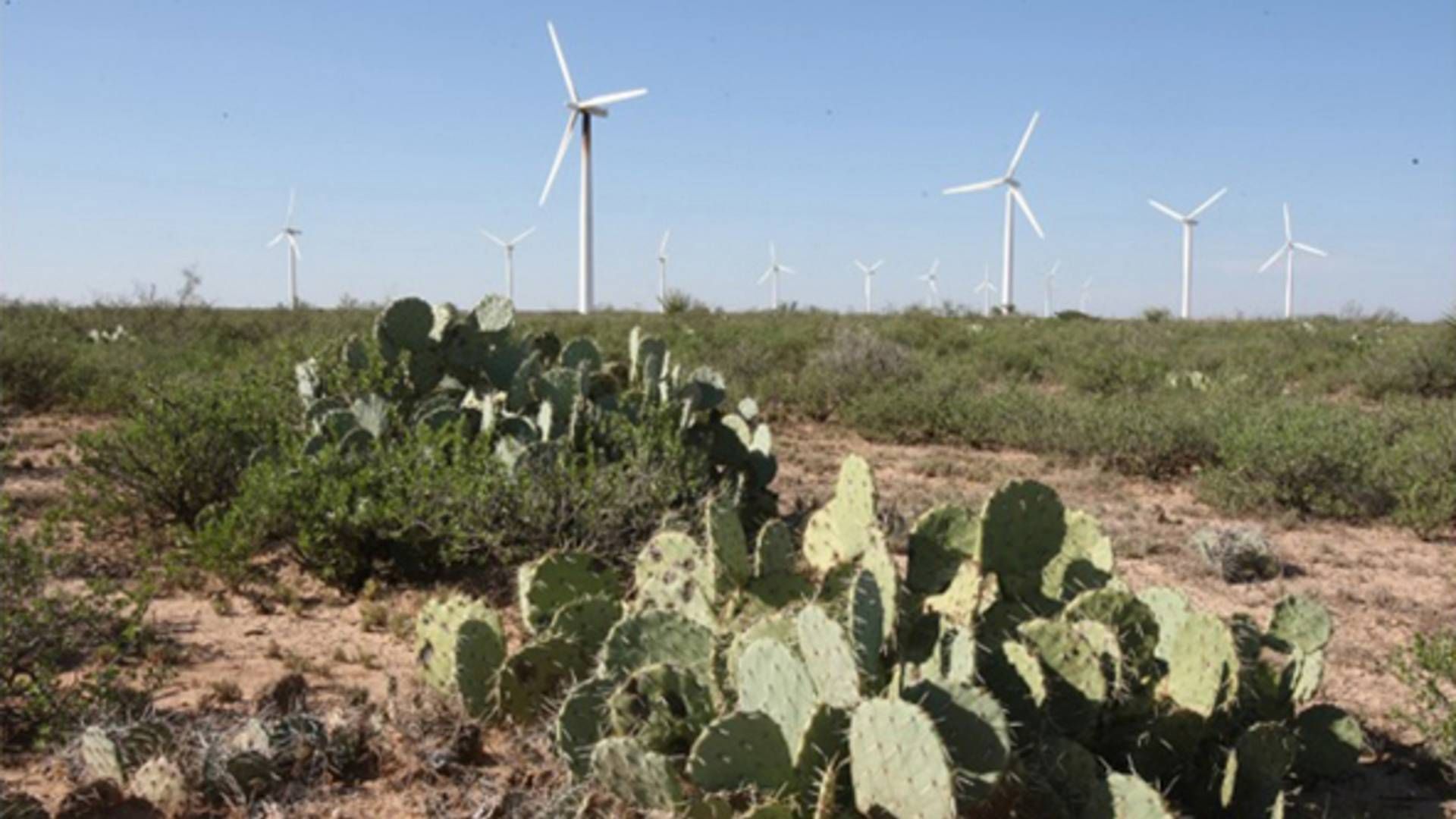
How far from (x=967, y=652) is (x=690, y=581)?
1.17 m

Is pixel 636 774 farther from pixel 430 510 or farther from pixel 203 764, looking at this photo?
pixel 430 510

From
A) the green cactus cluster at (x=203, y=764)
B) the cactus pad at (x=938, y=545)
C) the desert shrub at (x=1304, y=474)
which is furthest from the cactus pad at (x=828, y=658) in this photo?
the desert shrub at (x=1304, y=474)

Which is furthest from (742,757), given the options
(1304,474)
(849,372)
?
(849,372)

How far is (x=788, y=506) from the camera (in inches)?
303

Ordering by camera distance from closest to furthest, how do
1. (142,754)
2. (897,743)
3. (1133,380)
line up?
(897,743) → (142,754) → (1133,380)

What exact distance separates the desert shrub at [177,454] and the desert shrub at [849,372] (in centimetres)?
711

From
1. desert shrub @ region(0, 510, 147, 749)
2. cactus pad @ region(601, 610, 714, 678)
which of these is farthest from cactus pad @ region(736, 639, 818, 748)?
desert shrub @ region(0, 510, 147, 749)

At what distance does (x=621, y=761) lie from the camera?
2.95 meters

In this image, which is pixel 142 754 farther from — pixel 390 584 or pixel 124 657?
pixel 390 584

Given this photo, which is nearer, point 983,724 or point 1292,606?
point 983,724

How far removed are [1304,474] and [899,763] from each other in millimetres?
6425

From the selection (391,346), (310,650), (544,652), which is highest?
(391,346)

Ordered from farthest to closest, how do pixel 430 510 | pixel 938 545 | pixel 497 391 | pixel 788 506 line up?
pixel 788 506 < pixel 497 391 < pixel 430 510 < pixel 938 545

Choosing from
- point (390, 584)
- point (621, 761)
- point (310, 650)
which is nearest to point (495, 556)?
point (390, 584)
